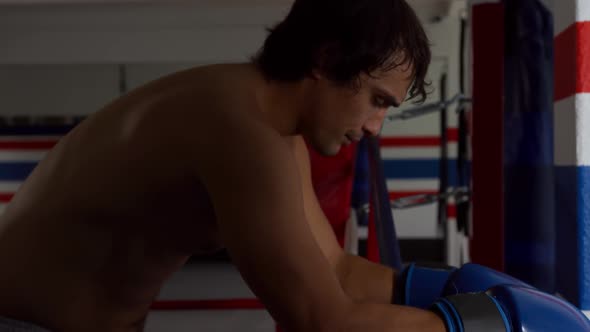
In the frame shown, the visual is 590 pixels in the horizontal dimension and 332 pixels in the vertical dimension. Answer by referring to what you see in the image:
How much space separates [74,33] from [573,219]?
14.1 feet

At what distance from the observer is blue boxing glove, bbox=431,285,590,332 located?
2.91 ft

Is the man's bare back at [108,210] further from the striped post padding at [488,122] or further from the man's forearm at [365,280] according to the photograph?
the striped post padding at [488,122]

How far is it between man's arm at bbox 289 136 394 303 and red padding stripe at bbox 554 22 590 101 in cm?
54

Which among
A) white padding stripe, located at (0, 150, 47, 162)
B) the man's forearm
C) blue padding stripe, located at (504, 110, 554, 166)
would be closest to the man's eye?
the man's forearm

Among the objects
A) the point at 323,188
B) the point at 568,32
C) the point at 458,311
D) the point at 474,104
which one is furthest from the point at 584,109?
the point at 323,188

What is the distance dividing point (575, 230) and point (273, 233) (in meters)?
0.49

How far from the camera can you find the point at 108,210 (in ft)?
3.18

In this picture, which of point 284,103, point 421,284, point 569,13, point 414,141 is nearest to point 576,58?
point 569,13

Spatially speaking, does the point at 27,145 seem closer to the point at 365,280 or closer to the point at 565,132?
the point at 365,280

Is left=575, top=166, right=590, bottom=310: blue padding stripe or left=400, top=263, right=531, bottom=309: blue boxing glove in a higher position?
left=575, top=166, right=590, bottom=310: blue padding stripe

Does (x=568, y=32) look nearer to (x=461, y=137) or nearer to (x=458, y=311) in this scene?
(x=458, y=311)

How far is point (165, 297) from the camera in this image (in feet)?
13.2

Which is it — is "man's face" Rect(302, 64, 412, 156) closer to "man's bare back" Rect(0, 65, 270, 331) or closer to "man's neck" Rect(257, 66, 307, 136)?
"man's neck" Rect(257, 66, 307, 136)

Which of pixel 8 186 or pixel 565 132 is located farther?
pixel 8 186
